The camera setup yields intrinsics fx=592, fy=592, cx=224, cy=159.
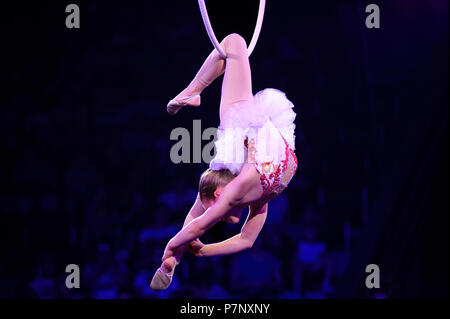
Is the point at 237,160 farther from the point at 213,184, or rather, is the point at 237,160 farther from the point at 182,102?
the point at 182,102

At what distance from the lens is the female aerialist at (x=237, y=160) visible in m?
2.80

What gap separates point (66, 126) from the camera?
480cm

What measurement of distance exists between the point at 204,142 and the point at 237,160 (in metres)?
1.83

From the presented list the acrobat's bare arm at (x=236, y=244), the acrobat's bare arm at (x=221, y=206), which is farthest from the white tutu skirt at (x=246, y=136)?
the acrobat's bare arm at (x=236, y=244)

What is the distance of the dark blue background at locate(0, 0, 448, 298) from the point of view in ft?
14.9

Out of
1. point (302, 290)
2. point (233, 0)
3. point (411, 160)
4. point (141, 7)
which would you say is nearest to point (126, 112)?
point (141, 7)

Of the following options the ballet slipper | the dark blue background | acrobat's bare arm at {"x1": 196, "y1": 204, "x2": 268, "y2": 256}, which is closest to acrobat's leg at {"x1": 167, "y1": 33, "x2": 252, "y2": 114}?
acrobat's bare arm at {"x1": 196, "y1": 204, "x2": 268, "y2": 256}

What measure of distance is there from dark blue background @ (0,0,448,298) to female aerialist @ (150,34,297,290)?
1.60 m

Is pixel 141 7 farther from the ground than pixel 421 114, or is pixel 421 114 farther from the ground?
pixel 141 7

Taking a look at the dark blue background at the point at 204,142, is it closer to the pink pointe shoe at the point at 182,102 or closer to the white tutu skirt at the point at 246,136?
the pink pointe shoe at the point at 182,102

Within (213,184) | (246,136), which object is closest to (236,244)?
(213,184)

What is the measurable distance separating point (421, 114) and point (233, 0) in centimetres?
181
